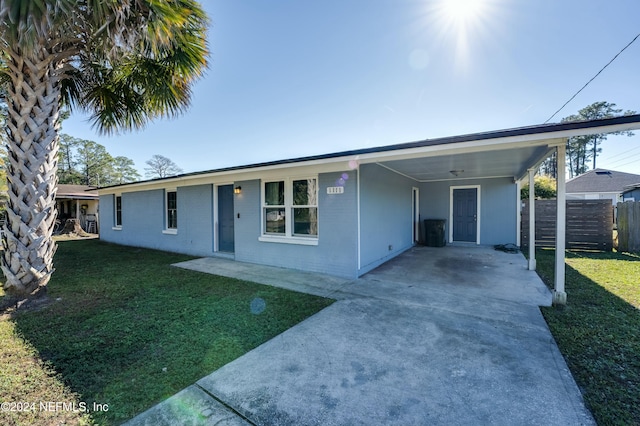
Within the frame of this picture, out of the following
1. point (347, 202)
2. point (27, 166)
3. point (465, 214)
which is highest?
point (27, 166)

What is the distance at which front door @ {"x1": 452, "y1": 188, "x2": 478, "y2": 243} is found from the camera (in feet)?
34.6

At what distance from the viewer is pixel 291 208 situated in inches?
270

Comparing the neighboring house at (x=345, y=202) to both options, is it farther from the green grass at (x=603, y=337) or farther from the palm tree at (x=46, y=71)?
the palm tree at (x=46, y=71)

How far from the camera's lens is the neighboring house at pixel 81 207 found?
1756cm

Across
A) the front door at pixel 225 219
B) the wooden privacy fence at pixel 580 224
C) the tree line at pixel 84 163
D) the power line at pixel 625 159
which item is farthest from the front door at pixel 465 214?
the tree line at pixel 84 163

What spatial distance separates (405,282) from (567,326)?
2.54 metres

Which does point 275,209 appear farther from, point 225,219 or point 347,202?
point 225,219

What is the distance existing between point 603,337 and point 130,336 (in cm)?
567

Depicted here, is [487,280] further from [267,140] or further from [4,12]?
Answer: [267,140]

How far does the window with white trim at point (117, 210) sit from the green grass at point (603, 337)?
49.1ft

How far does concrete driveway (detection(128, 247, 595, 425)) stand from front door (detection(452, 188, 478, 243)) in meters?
6.36

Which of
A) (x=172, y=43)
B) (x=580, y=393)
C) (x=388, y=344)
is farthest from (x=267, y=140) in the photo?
Answer: (x=580, y=393)

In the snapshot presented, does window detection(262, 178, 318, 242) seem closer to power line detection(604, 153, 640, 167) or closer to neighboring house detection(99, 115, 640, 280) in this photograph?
neighboring house detection(99, 115, 640, 280)

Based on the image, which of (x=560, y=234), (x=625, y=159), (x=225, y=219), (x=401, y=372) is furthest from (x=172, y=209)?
(x=625, y=159)
